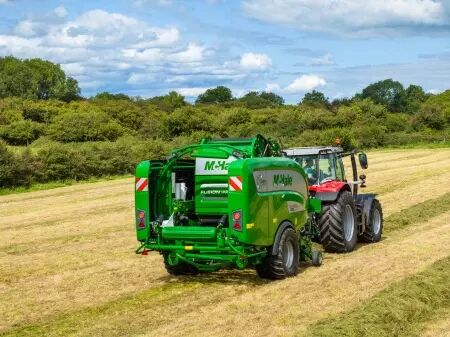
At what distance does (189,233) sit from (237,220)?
918 millimetres

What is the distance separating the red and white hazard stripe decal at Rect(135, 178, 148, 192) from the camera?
10738 mm

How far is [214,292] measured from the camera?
10000mm

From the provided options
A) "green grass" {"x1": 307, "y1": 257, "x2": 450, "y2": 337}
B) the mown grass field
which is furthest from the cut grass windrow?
"green grass" {"x1": 307, "y1": 257, "x2": 450, "y2": 337}

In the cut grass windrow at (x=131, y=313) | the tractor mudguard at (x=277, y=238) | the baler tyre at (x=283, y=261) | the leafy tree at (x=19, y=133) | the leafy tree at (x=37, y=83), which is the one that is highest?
the leafy tree at (x=37, y=83)

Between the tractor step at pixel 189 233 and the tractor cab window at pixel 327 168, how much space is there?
406cm

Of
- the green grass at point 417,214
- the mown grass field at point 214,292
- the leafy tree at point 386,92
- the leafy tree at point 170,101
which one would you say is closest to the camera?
the mown grass field at point 214,292

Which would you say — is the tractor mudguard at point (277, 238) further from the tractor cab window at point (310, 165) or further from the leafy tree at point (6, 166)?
the leafy tree at point (6, 166)

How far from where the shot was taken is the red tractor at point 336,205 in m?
12.8

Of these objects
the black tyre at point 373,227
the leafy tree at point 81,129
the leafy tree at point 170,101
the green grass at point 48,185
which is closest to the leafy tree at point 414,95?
the leafy tree at point 170,101

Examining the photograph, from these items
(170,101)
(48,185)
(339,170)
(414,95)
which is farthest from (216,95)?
(339,170)

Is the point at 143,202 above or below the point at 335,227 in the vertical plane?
above

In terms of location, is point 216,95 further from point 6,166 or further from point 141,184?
point 141,184

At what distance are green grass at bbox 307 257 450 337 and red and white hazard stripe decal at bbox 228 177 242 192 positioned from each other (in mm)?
2359

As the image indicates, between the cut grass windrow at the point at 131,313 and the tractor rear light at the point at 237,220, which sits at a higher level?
the tractor rear light at the point at 237,220
